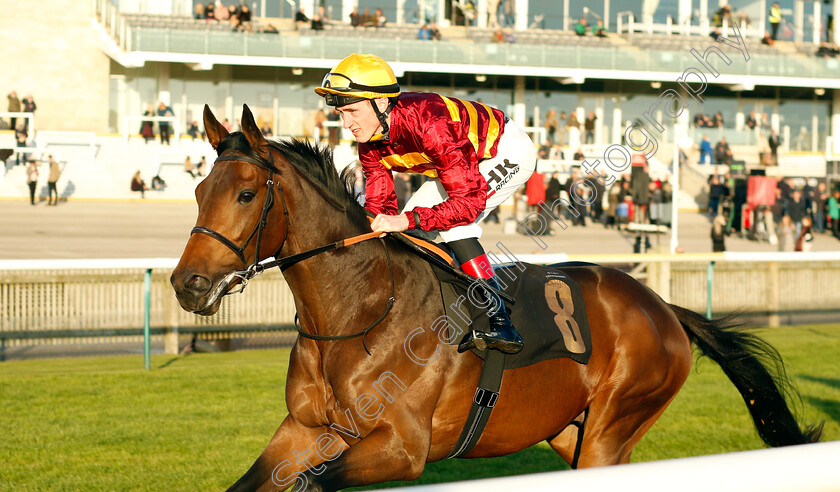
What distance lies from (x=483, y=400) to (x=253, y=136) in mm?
1155

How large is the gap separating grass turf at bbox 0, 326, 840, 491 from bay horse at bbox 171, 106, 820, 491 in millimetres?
1154

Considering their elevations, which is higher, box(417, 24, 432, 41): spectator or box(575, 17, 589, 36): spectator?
box(575, 17, 589, 36): spectator

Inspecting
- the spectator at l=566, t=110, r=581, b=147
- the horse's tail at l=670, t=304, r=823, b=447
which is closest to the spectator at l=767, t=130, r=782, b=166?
the spectator at l=566, t=110, r=581, b=147

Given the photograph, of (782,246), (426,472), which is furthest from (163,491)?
(782,246)

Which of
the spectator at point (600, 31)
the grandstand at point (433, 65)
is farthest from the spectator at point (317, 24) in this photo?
the spectator at point (600, 31)

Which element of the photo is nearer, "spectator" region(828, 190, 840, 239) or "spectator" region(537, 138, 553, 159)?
"spectator" region(828, 190, 840, 239)

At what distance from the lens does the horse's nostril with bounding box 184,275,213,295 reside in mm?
2386

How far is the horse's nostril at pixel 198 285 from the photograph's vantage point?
239 centimetres

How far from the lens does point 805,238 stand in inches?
618

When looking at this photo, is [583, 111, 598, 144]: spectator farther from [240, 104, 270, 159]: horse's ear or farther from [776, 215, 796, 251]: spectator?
[240, 104, 270, 159]: horse's ear

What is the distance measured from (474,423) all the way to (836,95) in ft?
106

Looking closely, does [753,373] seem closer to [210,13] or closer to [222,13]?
[210,13]

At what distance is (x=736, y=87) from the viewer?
92.9 ft

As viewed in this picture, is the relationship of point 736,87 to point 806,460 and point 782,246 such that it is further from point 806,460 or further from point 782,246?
point 806,460
